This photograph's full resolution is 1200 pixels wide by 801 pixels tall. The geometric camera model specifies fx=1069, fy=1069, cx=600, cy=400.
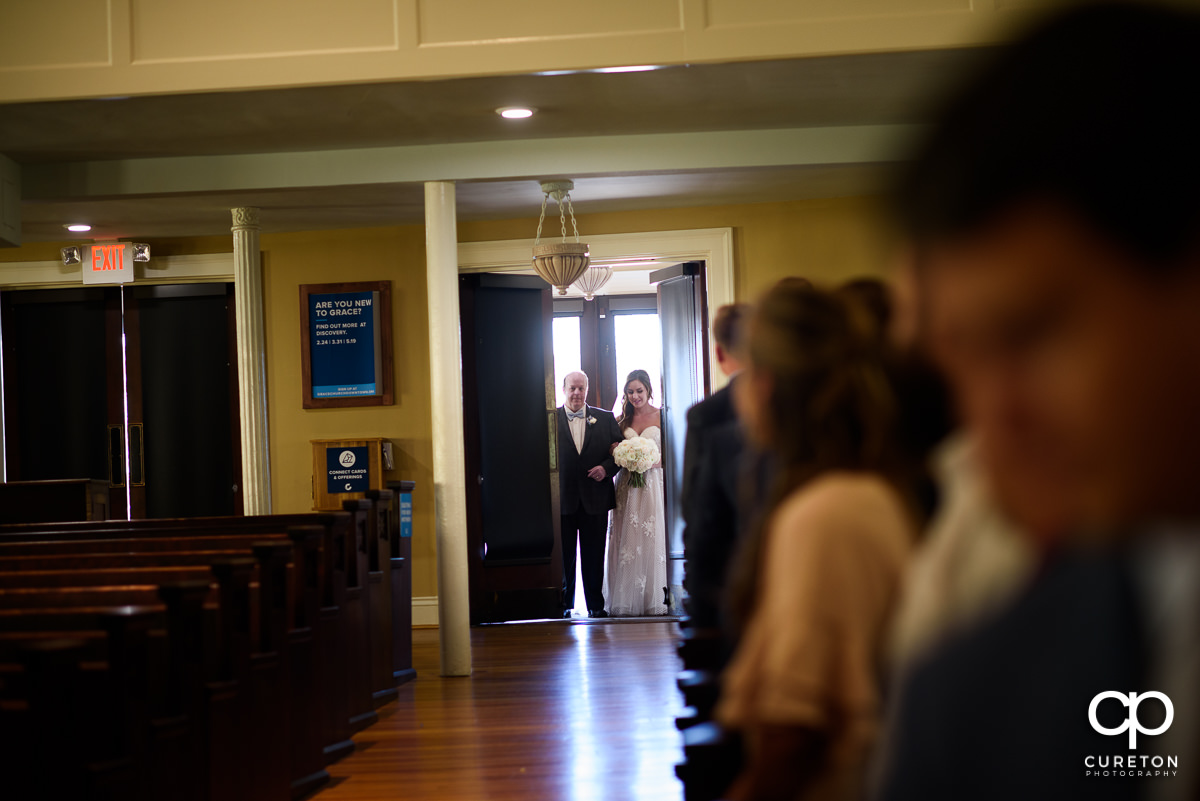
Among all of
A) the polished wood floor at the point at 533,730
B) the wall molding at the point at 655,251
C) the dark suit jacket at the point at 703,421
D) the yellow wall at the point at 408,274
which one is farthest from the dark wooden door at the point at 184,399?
the dark suit jacket at the point at 703,421

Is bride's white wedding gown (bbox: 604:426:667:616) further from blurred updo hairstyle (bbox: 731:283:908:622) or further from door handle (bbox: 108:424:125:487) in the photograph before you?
blurred updo hairstyle (bbox: 731:283:908:622)

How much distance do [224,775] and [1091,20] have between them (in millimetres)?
3679

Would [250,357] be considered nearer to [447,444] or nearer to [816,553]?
[447,444]

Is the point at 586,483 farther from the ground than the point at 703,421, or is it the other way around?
the point at 703,421

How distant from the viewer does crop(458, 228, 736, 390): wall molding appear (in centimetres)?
796

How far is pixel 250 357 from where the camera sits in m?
7.40

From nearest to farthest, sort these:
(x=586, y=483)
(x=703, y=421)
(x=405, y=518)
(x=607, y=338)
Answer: (x=703, y=421) → (x=405, y=518) → (x=586, y=483) → (x=607, y=338)

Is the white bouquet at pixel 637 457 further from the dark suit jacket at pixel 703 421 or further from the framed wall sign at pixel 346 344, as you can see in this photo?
the dark suit jacket at pixel 703 421

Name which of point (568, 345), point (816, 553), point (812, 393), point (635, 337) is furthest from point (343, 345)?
point (816, 553)

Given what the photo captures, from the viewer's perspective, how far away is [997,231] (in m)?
0.26

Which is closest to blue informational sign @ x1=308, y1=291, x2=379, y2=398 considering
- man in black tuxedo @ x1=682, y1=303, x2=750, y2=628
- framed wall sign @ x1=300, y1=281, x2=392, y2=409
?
framed wall sign @ x1=300, y1=281, x2=392, y2=409

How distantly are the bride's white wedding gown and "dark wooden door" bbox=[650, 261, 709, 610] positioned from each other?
8 centimetres

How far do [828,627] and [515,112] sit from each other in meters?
4.95

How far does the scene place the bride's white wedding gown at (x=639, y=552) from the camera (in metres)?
8.04
